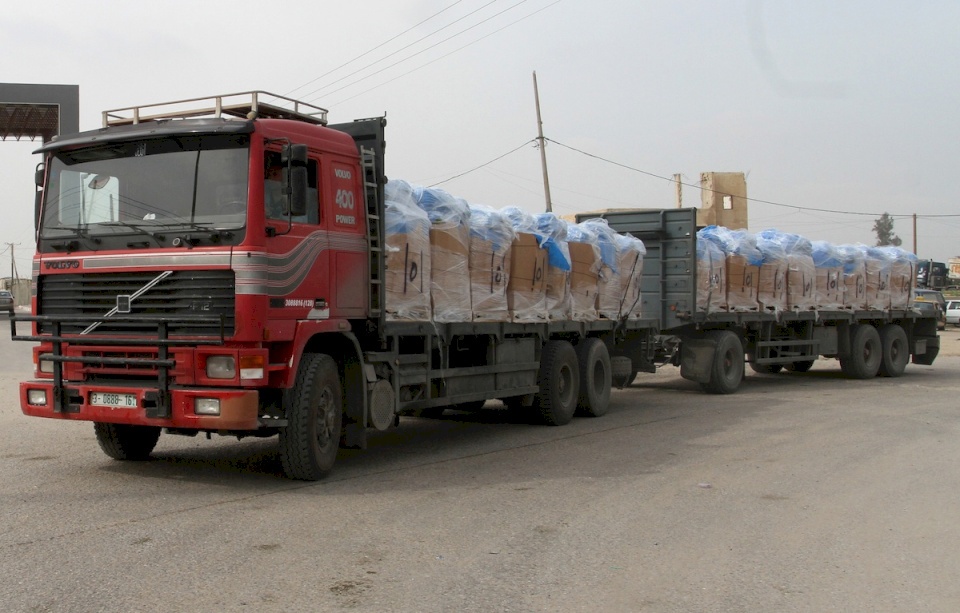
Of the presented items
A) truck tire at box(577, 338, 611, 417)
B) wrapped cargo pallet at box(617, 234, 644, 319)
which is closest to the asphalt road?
truck tire at box(577, 338, 611, 417)

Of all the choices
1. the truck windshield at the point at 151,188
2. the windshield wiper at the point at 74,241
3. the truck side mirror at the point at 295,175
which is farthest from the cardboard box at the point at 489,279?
the windshield wiper at the point at 74,241

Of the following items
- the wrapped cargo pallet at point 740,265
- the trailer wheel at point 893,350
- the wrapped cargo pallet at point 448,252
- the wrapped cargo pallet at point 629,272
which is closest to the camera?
the wrapped cargo pallet at point 448,252

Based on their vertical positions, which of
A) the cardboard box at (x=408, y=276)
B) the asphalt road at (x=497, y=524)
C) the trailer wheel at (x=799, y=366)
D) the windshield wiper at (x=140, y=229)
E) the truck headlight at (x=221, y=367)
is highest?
the windshield wiper at (x=140, y=229)

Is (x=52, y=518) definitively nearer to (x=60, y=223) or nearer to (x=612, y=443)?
(x=60, y=223)

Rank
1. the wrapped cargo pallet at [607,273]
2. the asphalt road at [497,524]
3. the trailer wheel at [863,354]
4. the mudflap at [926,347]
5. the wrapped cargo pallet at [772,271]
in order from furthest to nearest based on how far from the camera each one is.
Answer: the mudflap at [926,347], the trailer wheel at [863,354], the wrapped cargo pallet at [772,271], the wrapped cargo pallet at [607,273], the asphalt road at [497,524]

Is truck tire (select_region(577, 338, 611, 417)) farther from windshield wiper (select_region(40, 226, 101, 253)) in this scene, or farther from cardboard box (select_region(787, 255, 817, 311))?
windshield wiper (select_region(40, 226, 101, 253))

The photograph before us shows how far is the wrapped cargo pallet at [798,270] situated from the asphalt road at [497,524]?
7.34 metres

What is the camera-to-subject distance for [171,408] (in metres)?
7.64

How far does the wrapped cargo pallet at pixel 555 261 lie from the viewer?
1243 centimetres

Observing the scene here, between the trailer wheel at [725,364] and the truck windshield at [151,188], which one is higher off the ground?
the truck windshield at [151,188]

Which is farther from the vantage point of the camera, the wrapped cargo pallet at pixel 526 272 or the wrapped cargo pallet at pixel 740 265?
the wrapped cargo pallet at pixel 740 265

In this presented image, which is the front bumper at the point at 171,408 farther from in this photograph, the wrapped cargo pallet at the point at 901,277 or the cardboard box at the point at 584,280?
the wrapped cargo pallet at the point at 901,277

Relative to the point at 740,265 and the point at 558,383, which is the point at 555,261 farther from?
the point at 740,265

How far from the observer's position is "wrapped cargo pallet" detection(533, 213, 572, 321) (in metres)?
12.4
